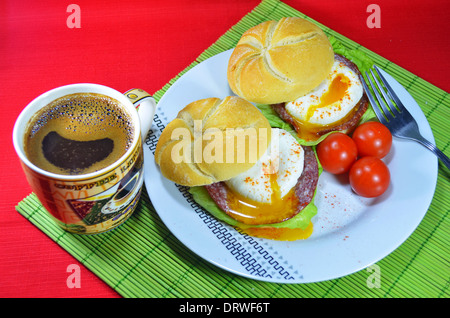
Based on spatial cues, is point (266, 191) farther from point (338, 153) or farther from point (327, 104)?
point (327, 104)

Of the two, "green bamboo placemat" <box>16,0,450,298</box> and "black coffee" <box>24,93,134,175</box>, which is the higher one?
"black coffee" <box>24,93,134,175</box>

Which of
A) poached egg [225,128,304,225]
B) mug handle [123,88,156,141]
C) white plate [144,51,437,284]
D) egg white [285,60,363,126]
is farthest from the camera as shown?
egg white [285,60,363,126]

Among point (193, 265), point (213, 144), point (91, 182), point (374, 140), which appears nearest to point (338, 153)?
point (374, 140)

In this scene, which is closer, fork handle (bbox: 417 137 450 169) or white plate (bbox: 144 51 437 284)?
white plate (bbox: 144 51 437 284)

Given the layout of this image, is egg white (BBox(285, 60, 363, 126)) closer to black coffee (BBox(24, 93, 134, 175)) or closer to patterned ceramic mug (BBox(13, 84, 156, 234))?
patterned ceramic mug (BBox(13, 84, 156, 234))

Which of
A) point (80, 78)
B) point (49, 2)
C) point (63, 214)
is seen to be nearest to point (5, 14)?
point (49, 2)

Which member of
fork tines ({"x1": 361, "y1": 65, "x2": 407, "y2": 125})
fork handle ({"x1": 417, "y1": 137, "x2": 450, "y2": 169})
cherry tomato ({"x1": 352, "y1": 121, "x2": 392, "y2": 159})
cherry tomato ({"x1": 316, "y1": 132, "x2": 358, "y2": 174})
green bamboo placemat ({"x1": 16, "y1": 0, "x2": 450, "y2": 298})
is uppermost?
fork tines ({"x1": 361, "y1": 65, "x2": 407, "y2": 125})

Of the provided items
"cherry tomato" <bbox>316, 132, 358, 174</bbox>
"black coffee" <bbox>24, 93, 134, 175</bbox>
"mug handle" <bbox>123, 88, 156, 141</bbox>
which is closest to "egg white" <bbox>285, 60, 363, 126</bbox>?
"cherry tomato" <bbox>316, 132, 358, 174</bbox>
